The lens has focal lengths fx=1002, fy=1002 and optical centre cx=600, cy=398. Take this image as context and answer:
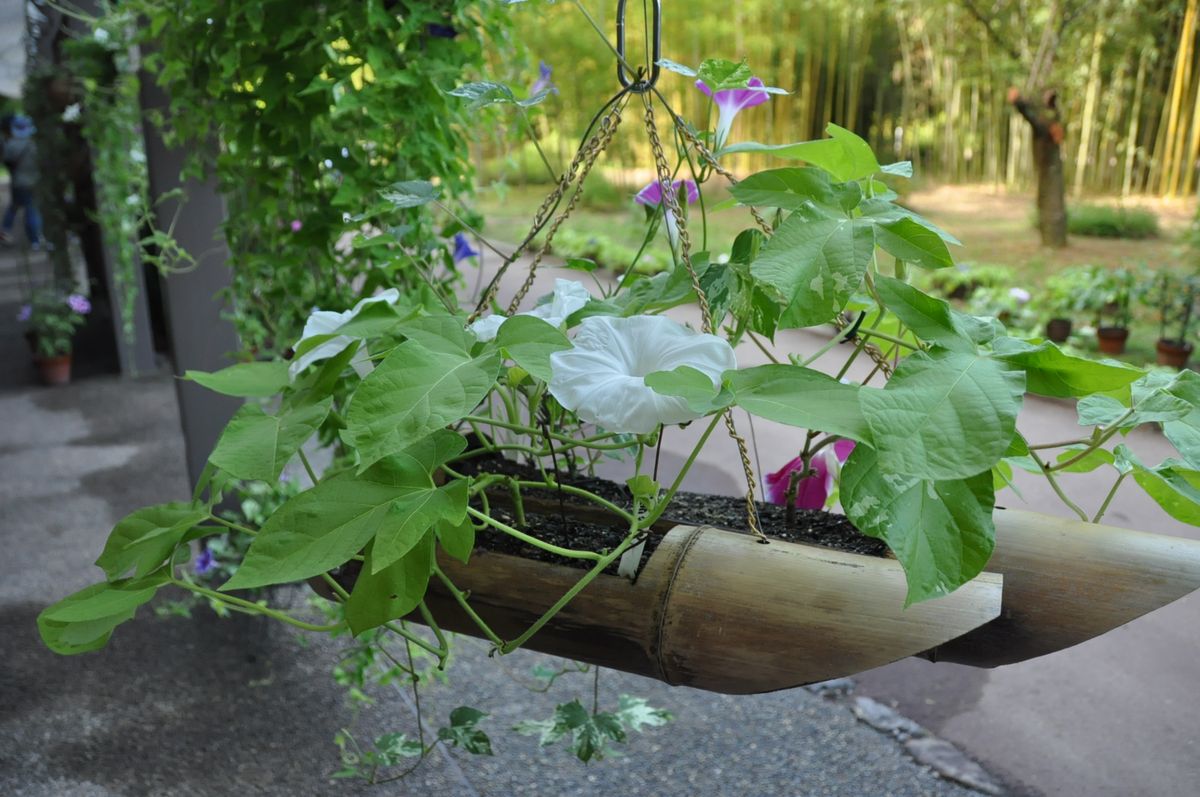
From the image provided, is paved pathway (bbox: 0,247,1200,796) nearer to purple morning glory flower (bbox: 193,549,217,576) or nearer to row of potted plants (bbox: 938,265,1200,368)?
purple morning glory flower (bbox: 193,549,217,576)

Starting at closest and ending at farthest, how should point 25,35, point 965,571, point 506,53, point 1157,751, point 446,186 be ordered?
point 965,571
point 446,186
point 506,53
point 1157,751
point 25,35

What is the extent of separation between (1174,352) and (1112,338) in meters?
0.35

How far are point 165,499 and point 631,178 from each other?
30.5ft

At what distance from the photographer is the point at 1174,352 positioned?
418 centimetres

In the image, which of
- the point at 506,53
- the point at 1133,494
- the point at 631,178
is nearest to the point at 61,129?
the point at 506,53

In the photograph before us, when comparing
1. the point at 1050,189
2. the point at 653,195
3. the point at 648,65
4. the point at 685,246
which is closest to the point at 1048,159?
the point at 1050,189

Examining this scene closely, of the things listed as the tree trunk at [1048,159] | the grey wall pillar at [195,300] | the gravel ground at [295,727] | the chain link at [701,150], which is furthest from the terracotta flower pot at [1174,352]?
the chain link at [701,150]

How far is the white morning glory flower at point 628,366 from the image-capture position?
0.69 meters

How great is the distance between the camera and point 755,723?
1.95 m

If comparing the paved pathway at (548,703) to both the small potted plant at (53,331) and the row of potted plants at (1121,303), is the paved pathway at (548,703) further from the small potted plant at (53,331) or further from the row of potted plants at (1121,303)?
the small potted plant at (53,331)

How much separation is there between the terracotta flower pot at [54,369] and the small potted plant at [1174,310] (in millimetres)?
4947

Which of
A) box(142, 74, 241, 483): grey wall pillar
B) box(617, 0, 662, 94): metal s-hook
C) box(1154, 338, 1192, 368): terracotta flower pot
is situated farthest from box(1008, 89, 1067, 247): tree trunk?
box(617, 0, 662, 94): metal s-hook

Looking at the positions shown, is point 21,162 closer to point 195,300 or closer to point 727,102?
point 195,300

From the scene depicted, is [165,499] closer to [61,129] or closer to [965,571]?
[61,129]
